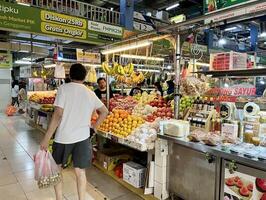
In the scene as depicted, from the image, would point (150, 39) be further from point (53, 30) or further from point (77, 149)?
point (53, 30)

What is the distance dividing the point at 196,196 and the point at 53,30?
4357mm

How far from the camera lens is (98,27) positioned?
19.6 feet

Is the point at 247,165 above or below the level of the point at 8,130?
above

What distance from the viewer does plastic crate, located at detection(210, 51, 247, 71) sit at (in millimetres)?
3142

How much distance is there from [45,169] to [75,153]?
377mm

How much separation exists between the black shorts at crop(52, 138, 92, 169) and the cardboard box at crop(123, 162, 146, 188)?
0.96m

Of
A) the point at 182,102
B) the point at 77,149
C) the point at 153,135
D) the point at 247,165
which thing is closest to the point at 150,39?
the point at 182,102

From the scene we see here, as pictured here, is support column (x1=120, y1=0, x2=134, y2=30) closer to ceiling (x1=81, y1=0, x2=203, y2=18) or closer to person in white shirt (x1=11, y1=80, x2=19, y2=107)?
ceiling (x1=81, y1=0, x2=203, y2=18)

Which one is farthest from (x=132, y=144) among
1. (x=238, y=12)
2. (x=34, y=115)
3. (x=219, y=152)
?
(x=34, y=115)

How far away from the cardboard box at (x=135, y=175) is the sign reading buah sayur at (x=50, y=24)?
3.29 meters

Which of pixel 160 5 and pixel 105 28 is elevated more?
pixel 160 5

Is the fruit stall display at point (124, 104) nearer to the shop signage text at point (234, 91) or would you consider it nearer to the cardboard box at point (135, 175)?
the cardboard box at point (135, 175)

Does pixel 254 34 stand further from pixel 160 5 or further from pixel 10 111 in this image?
pixel 10 111

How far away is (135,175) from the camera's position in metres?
3.60
